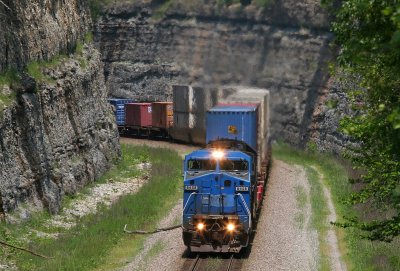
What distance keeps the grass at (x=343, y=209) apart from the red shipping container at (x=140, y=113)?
10.9 meters

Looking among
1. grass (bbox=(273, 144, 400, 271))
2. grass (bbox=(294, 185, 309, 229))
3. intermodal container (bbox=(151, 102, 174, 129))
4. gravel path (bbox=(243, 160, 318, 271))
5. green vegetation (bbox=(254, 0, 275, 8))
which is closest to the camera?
grass (bbox=(273, 144, 400, 271))

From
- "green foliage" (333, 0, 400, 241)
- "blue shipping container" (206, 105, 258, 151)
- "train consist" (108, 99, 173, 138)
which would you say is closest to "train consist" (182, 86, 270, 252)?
"green foliage" (333, 0, 400, 241)

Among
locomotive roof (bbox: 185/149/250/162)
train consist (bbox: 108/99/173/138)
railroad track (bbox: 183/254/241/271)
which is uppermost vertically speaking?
locomotive roof (bbox: 185/149/250/162)

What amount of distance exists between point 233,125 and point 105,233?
260 inches

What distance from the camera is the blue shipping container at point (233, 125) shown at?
89.6ft

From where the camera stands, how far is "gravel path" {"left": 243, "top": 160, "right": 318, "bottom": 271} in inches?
878

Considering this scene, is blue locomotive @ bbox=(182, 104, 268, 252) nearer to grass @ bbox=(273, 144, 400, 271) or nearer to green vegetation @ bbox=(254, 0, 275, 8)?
grass @ bbox=(273, 144, 400, 271)

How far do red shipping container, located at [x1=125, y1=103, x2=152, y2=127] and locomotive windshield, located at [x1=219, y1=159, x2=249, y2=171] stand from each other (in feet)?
112

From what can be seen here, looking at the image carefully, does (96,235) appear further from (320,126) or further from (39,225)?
(320,126)

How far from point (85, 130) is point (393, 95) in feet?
76.9

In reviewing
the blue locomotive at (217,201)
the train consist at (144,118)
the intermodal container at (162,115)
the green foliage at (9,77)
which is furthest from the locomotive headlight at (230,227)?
the train consist at (144,118)

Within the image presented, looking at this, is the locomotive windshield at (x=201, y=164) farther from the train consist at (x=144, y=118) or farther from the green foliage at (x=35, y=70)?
the train consist at (x=144, y=118)

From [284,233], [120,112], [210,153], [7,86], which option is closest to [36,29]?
[7,86]

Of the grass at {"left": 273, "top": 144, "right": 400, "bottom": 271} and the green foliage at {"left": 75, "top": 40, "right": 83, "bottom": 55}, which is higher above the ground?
the green foliage at {"left": 75, "top": 40, "right": 83, "bottom": 55}
